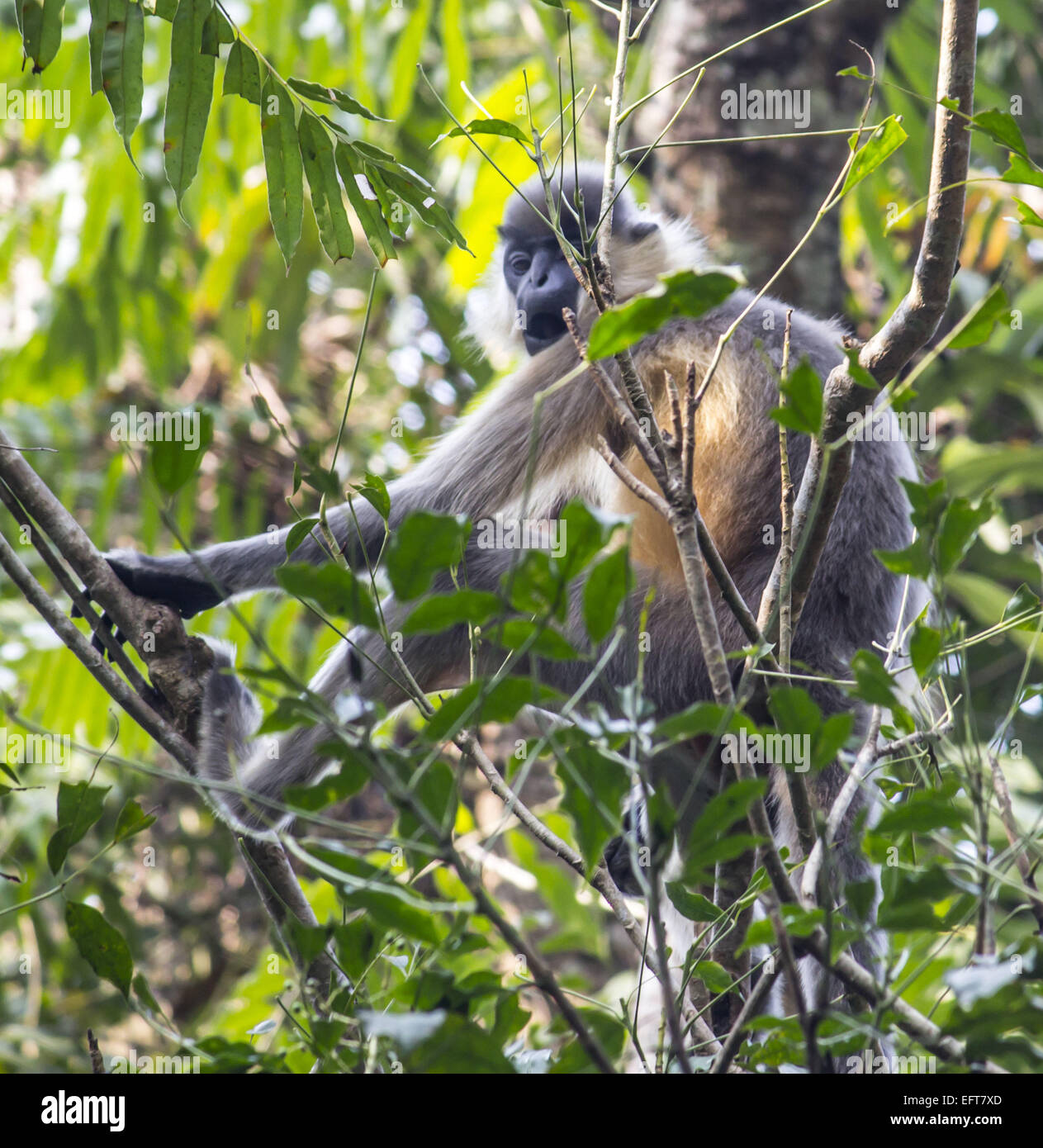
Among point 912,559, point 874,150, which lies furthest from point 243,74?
point 912,559

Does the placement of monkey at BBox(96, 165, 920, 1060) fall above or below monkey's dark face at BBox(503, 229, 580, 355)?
below

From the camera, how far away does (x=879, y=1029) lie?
37.4 inches

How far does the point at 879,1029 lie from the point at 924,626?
0.35 m

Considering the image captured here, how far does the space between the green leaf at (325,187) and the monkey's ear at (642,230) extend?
1914 millimetres

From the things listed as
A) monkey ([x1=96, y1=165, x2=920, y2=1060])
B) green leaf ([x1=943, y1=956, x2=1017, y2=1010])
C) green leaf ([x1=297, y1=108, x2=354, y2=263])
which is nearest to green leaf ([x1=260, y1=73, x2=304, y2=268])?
green leaf ([x1=297, y1=108, x2=354, y2=263])

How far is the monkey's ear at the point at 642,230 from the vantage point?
374 cm

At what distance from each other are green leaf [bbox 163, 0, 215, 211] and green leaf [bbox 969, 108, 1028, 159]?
126cm

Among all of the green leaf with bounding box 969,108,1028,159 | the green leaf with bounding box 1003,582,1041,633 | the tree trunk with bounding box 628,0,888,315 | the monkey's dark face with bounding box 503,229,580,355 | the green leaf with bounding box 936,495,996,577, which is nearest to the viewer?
the green leaf with bounding box 936,495,996,577

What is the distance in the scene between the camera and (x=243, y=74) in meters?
1.99

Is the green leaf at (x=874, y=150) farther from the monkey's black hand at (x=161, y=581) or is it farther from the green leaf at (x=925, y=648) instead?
the monkey's black hand at (x=161, y=581)

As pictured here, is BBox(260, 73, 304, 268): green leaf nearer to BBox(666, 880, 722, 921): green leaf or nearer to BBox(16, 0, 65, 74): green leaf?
BBox(16, 0, 65, 74): green leaf

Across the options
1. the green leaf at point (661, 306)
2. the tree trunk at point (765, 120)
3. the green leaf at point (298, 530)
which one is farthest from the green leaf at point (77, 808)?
the tree trunk at point (765, 120)

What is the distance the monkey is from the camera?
100 inches

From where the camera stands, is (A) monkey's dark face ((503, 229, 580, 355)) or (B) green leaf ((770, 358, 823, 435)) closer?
(B) green leaf ((770, 358, 823, 435))
